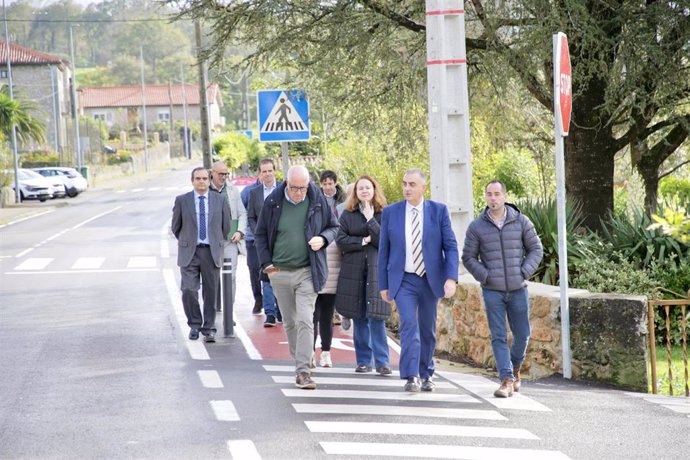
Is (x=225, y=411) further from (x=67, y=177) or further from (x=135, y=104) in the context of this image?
(x=135, y=104)

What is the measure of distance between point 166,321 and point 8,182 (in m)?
37.0

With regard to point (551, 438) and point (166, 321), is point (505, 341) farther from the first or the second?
point (166, 321)

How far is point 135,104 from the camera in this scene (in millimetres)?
133625

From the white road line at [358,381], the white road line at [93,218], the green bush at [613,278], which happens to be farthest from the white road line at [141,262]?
the white road line at [358,381]

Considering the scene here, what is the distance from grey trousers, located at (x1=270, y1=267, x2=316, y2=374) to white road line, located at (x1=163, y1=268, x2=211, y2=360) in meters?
1.79

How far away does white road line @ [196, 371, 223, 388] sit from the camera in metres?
9.99

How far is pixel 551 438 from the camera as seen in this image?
7957 mm

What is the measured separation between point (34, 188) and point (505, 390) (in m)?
45.5

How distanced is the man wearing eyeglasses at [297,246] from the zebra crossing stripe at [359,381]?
1.38ft

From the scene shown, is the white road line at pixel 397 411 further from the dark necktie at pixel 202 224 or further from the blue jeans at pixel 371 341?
the dark necktie at pixel 202 224

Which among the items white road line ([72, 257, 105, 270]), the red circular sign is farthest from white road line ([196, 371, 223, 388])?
white road line ([72, 257, 105, 270])

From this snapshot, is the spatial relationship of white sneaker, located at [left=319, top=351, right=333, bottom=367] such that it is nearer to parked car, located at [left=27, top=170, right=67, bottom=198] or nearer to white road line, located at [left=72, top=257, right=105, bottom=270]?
white road line, located at [left=72, top=257, right=105, bottom=270]

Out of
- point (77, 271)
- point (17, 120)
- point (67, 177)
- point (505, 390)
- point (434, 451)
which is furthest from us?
point (67, 177)

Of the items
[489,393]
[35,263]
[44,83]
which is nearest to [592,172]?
[489,393]
